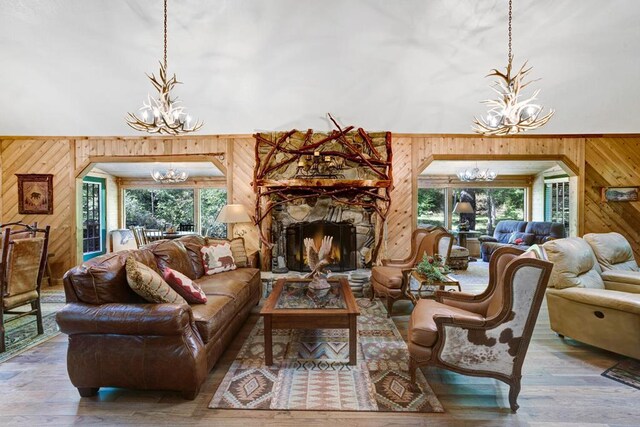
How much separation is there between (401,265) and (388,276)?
656 mm

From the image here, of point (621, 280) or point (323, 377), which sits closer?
point (323, 377)

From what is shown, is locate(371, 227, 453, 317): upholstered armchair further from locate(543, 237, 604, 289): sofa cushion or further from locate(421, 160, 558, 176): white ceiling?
locate(421, 160, 558, 176): white ceiling

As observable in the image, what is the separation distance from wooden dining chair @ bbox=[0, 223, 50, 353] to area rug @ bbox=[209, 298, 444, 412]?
87.0 inches

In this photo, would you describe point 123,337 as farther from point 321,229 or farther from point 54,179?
Answer: point 54,179

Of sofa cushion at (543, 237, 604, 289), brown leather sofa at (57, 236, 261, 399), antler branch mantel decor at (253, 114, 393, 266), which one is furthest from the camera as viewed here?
antler branch mantel decor at (253, 114, 393, 266)

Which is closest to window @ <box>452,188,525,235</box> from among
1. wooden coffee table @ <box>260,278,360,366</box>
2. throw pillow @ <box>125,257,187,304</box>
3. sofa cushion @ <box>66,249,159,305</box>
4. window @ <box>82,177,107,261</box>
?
wooden coffee table @ <box>260,278,360,366</box>

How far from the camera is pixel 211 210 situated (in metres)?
9.59

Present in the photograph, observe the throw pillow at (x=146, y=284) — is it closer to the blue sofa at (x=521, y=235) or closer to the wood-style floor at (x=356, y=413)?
the wood-style floor at (x=356, y=413)

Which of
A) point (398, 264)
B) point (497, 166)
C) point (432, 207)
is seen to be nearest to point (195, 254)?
point (398, 264)

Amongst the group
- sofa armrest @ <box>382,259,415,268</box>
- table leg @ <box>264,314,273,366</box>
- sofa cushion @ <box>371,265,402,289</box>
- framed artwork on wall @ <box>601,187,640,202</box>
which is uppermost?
framed artwork on wall @ <box>601,187,640,202</box>

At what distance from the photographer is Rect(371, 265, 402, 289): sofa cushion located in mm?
3717

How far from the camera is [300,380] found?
2344mm

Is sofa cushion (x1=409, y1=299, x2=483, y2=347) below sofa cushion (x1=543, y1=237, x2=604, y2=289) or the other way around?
below

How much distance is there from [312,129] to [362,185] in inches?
51.0
